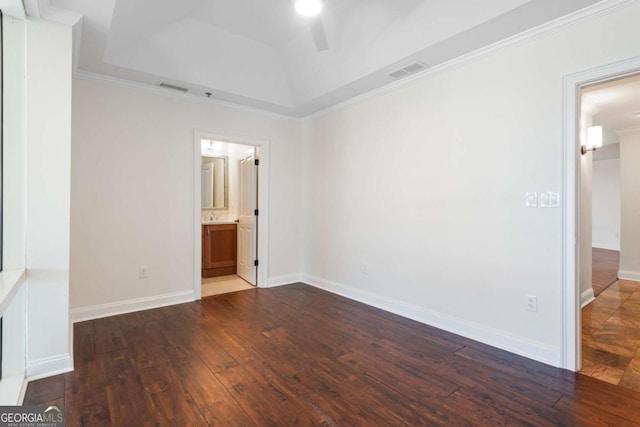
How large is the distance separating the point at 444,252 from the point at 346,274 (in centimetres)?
152

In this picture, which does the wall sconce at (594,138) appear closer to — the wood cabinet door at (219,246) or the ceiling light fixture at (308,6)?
the ceiling light fixture at (308,6)

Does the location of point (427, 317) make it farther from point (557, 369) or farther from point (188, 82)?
point (188, 82)

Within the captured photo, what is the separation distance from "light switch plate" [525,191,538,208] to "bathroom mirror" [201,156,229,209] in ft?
16.0

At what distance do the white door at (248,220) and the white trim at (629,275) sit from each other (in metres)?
6.02

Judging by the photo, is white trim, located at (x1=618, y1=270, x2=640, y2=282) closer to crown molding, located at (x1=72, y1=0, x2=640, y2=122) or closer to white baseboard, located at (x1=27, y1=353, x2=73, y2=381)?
crown molding, located at (x1=72, y1=0, x2=640, y2=122)

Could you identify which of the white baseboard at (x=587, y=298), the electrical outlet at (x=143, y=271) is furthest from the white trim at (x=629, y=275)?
the electrical outlet at (x=143, y=271)

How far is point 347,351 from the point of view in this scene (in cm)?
272

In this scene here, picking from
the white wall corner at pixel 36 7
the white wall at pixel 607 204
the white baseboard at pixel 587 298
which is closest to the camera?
the white wall corner at pixel 36 7

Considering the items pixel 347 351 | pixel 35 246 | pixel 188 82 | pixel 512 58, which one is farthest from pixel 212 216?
pixel 512 58

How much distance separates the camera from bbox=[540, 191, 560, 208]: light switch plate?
8.01 feet

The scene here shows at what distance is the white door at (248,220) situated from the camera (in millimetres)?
4852

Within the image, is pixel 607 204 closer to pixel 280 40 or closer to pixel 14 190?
pixel 280 40

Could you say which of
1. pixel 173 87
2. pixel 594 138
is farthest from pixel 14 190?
pixel 594 138

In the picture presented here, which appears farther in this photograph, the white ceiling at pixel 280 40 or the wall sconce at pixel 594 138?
the wall sconce at pixel 594 138
